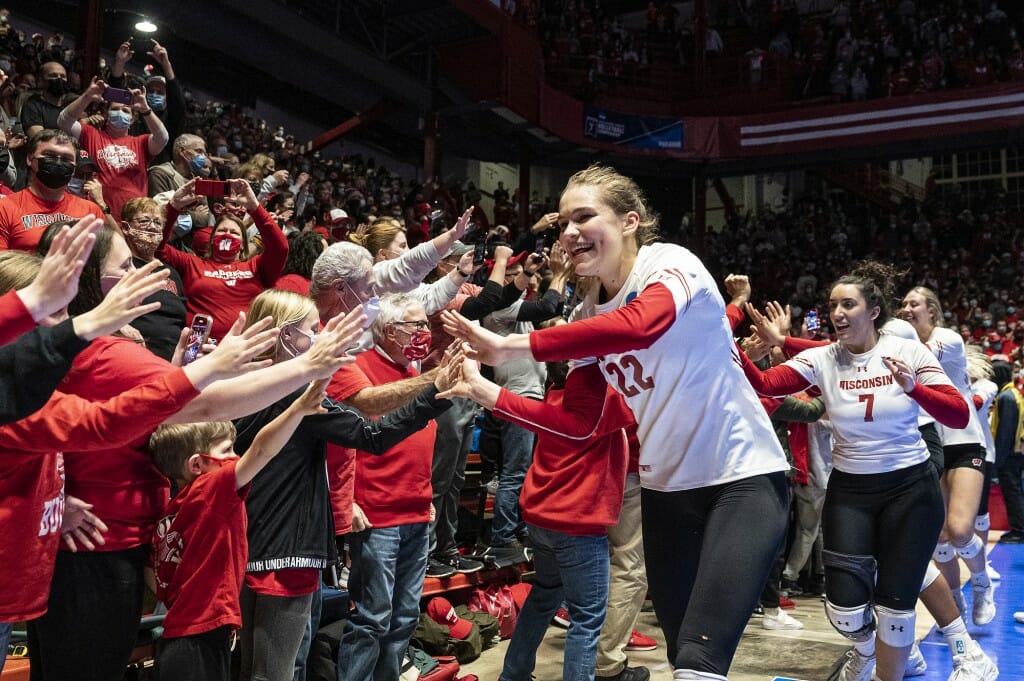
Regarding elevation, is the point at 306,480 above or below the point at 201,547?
above

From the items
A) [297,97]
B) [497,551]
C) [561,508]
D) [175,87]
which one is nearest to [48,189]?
[175,87]

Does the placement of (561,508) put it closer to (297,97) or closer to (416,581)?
(416,581)

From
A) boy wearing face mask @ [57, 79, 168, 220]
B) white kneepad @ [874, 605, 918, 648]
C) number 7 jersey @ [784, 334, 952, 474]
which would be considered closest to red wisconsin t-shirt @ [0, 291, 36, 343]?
number 7 jersey @ [784, 334, 952, 474]

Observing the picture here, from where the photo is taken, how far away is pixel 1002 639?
6023mm

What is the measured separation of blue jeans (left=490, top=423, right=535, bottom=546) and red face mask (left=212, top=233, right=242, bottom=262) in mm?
2075

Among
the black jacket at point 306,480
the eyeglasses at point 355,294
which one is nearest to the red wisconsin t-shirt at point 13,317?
the black jacket at point 306,480

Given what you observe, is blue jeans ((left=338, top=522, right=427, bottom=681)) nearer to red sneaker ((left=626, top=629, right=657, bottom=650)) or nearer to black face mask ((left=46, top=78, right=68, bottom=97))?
red sneaker ((left=626, top=629, right=657, bottom=650))

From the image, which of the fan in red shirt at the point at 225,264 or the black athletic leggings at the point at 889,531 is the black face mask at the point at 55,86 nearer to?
the fan in red shirt at the point at 225,264

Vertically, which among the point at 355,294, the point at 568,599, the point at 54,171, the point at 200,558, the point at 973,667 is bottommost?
the point at 973,667

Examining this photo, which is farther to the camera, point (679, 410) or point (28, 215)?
point (28, 215)

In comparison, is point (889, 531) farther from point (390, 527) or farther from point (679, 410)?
point (390, 527)

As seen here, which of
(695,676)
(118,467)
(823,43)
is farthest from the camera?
(823,43)

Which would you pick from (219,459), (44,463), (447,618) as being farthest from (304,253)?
(44,463)

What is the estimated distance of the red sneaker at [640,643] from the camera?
5750 millimetres
